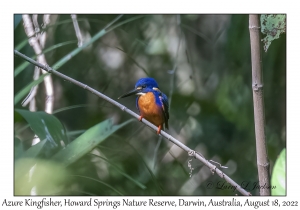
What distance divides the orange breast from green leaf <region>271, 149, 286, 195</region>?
652mm

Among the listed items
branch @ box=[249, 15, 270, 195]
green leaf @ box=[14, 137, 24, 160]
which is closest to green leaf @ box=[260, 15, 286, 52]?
branch @ box=[249, 15, 270, 195]

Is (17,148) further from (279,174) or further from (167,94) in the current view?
(279,174)

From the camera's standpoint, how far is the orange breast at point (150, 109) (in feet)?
6.98

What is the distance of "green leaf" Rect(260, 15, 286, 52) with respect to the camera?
6.20 ft

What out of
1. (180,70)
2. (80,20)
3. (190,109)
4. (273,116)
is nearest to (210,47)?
(180,70)

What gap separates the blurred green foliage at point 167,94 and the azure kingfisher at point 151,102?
0.06 m

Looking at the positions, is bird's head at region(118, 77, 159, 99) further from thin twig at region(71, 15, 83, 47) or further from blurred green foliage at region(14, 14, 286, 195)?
thin twig at region(71, 15, 83, 47)

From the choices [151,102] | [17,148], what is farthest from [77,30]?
[17,148]

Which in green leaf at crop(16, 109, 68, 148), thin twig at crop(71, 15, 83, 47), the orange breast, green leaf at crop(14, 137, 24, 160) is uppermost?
thin twig at crop(71, 15, 83, 47)

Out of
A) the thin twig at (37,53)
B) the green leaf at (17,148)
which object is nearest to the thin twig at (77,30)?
the thin twig at (37,53)

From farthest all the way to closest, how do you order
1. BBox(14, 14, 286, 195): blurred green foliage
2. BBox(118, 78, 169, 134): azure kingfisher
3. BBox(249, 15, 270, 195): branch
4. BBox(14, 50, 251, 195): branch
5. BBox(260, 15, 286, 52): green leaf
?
BBox(118, 78, 169, 134): azure kingfisher, BBox(14, 14, 286, 195): blurred green foliage, BBox(260, 15, 286, 52): green leaf, BBox(14, 50, 251, 195): branch, BBox(249, 15, 270, 195): branch

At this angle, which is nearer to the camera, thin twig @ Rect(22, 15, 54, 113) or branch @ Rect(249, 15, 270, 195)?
branch @ Rect(249, 15, 270, 195)

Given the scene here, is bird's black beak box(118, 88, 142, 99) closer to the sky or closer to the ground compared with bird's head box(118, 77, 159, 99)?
closer to the ground

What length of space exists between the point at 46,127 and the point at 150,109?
0.53 meters
